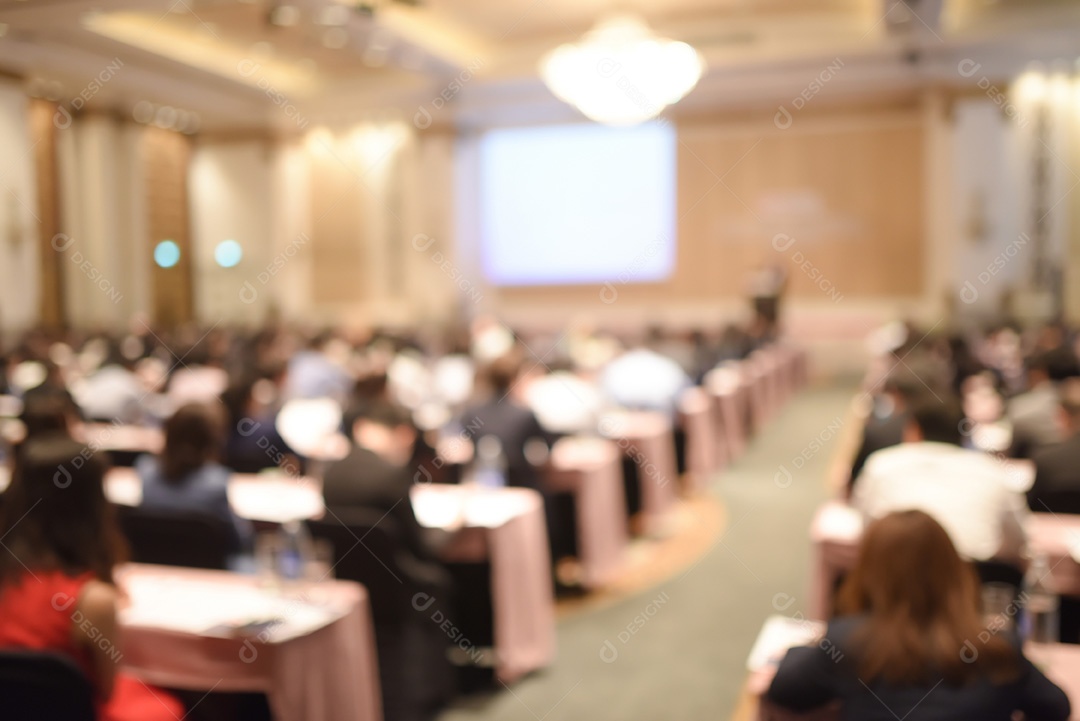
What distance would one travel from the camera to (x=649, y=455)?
20.0ft

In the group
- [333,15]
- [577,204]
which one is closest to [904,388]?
[333,15]

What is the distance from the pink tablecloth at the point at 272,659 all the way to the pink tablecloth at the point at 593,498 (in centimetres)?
229

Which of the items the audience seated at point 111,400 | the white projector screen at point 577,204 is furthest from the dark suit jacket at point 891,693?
the white projector screen at point 577,204

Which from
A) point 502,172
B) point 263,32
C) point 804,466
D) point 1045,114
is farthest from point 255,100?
point 1045,114

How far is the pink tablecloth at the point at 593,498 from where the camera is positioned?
5.05 meters

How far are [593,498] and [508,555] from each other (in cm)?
132

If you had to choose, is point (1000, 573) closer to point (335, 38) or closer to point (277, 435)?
point (277, 435)

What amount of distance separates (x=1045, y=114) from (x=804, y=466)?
826 centimetres

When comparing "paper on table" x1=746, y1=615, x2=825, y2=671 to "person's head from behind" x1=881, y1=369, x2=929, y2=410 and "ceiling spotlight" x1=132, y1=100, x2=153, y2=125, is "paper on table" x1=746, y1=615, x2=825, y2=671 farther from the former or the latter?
"ceiling spotlight" x1=132, y1=100, x2=153, y2=125

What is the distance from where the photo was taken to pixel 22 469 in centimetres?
243

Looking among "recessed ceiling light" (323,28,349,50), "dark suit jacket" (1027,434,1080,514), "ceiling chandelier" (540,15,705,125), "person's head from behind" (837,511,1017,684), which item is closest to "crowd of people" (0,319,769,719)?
"person's head from behind" (837,511,1017,684)

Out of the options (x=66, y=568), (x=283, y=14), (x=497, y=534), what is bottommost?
(x=497, y=534)

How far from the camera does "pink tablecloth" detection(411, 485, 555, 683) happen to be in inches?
150

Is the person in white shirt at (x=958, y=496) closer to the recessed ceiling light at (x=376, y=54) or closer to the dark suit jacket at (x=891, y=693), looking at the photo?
the dark suit jacket at (x=891, y=693)
